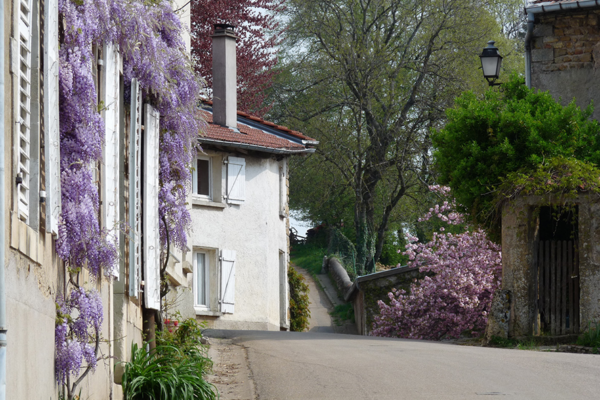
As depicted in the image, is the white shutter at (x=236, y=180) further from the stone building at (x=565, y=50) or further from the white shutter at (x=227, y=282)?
the stone building at (x=565, y=50)

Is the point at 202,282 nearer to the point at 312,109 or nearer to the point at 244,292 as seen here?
the point at 244,292

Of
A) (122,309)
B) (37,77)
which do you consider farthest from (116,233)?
(37,77)

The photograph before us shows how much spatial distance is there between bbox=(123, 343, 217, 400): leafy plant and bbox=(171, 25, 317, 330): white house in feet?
42.7

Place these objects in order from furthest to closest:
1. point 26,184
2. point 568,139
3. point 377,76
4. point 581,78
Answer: point 377,76 → point 581,78 → point 568,139 → point 26,184

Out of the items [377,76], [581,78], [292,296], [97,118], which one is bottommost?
[292,296]

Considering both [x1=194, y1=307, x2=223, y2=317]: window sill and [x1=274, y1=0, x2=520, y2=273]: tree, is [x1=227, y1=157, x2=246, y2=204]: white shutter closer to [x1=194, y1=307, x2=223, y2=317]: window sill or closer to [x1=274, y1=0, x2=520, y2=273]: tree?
[x1=194, y1=307, x2=223, y2=317]: window sill

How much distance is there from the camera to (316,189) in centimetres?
3125

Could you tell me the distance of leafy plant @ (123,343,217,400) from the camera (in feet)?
26.2

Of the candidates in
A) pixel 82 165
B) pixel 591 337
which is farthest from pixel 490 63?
pixel 82 165

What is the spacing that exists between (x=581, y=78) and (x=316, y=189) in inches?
577

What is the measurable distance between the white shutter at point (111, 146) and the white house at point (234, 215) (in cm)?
1373

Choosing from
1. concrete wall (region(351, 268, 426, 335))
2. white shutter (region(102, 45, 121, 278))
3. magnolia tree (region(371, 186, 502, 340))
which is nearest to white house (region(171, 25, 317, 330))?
concrete wall (region(351, 268, 426, 335))

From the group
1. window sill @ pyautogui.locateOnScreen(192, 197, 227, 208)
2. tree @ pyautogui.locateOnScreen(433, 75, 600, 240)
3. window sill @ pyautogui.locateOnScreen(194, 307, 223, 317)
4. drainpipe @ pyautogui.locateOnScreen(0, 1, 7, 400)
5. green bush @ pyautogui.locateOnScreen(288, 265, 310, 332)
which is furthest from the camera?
green bush @ pyautogui.locateOnScreen(288, 265, 310, 332)

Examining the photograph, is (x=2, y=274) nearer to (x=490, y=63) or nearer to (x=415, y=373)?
(x=415, y=373)
